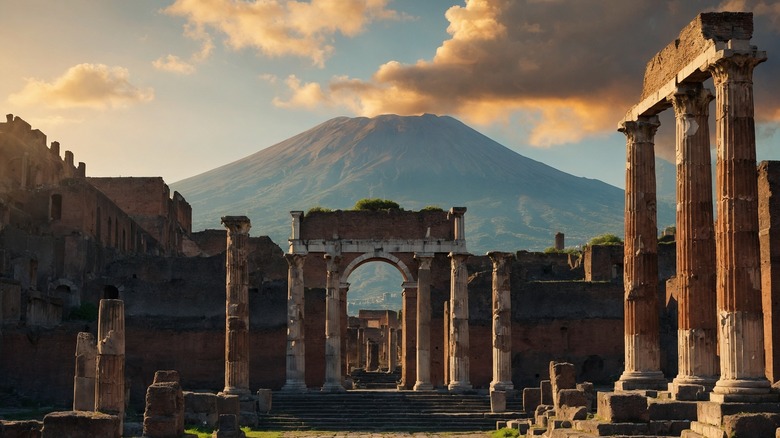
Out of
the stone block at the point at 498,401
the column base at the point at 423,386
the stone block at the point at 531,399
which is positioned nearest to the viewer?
the stone block at the point at 531,399

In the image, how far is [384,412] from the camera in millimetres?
35344

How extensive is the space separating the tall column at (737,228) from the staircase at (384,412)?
14.3m

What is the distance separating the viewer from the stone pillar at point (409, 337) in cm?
4472

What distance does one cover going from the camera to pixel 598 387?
41.4 meters

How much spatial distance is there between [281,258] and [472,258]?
8.20 metres

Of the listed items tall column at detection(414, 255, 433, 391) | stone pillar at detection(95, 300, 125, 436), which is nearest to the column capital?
stone pillar at detection(95, 300, 125, 436)

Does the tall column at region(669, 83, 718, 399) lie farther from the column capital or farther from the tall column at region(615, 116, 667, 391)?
the column capital

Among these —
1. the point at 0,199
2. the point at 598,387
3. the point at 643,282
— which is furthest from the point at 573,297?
the point at 0,199

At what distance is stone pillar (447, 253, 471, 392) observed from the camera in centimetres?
3981

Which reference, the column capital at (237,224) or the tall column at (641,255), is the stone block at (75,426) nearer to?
the tall column at (641,255)

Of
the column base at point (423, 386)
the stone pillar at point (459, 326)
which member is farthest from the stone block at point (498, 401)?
the column base at point (423, 386)

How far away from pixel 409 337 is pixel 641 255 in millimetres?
21716

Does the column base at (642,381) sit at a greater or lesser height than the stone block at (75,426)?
greater

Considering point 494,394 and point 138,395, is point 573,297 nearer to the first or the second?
point 494,394
